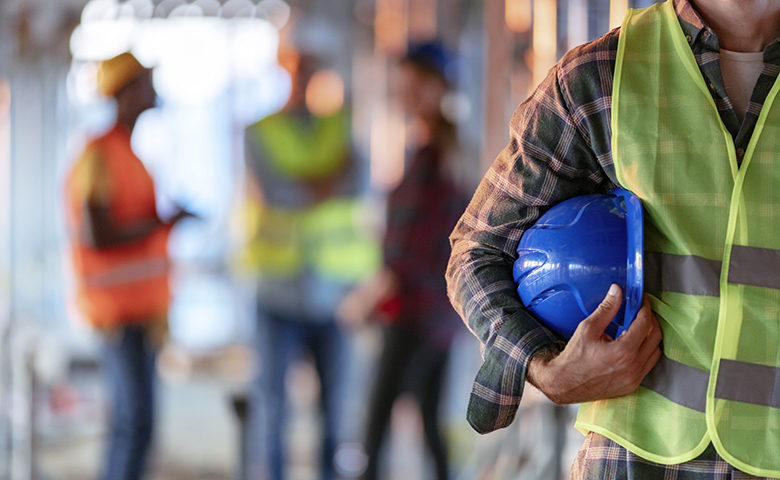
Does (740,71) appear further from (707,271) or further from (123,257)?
(123,257)

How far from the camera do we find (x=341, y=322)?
448 centimetres

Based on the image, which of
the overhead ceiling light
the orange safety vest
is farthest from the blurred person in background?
the overhead ceiling light

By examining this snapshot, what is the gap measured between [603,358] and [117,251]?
317 centimetres

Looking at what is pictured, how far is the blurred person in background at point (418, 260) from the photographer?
13.0 ft

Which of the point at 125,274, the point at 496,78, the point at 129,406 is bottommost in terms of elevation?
the point at 129,406

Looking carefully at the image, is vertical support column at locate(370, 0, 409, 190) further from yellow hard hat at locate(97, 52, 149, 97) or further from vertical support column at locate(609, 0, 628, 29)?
vertical support column at locate(609, 0, 628, 29)

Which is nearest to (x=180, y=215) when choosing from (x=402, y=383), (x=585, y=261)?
(x=402, y=383)

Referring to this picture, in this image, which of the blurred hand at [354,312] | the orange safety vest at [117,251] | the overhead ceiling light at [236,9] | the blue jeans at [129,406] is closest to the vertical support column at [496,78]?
the blurred hand at [354,312]

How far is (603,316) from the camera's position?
1328 millimetres

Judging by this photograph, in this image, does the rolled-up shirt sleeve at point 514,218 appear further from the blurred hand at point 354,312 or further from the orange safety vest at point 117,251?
the orange safety vest at point 117,251

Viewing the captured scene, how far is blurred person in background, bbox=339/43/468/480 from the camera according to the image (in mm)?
3957

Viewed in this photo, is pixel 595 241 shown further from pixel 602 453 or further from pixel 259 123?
pixel 259 123

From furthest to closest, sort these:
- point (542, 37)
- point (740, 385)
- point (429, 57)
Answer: point (429, 57)
point (542, 37)
point (740, 385)

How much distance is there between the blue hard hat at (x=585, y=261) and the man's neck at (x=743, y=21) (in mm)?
247
